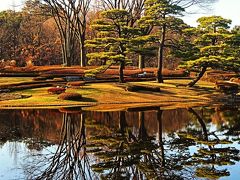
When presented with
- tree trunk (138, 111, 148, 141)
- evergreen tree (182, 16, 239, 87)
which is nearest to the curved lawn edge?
tree trunk (138, 111, 148, 141)

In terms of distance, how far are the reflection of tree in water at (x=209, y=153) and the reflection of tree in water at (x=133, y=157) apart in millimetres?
735

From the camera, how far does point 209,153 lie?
1568 cm

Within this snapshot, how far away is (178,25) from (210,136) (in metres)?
20.9

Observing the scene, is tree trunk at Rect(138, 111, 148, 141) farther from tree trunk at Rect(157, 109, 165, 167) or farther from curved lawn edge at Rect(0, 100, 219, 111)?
curved lawn edge at Rect(0, 100, 219, 111)

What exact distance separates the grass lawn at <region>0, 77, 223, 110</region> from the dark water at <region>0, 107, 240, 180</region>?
2.66 metres

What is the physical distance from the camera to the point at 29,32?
2753 inches

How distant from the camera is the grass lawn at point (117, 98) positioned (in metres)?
29.9

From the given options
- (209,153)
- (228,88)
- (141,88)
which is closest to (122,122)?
(209,153)

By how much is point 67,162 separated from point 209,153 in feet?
19.2

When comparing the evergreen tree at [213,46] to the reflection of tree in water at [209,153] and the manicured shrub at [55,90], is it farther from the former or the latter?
the reflection of tree in water at [209,153]

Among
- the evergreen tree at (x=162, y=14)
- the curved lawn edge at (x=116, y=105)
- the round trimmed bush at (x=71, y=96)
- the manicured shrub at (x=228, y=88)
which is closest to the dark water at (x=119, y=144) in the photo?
the curved lawn edge at (x=116, y=105)

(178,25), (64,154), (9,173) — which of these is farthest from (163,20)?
(9,173)

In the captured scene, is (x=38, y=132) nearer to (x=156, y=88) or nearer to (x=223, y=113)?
(x=223, y=113)

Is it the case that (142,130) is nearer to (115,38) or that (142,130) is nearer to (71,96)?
(71,96)
